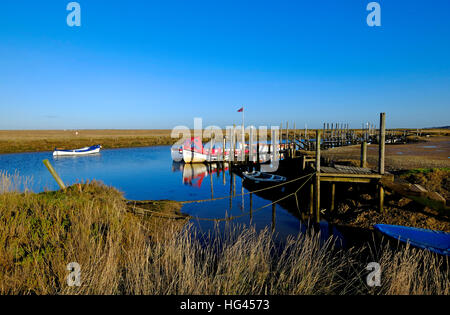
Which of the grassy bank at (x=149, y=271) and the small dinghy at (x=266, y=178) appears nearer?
the grassy bank at (x=149, y=271)

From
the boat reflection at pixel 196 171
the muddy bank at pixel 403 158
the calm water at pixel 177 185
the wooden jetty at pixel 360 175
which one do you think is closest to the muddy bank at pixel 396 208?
the wooden jetty at pixel 360 175

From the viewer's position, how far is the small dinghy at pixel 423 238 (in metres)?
6.11

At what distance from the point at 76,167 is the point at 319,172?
97.3ft

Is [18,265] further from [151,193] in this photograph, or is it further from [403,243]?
[151,193]

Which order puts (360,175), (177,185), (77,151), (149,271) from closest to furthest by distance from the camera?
(149,271), (360,175), (177,185), (77,151)

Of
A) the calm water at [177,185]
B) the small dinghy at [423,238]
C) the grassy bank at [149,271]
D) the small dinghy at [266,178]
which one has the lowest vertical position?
the calm water at [177,185]

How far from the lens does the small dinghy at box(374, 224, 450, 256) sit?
6113 millimetres

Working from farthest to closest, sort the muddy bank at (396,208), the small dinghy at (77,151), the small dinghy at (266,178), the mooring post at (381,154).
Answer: the small dinghy at (77,151)
the small dinghy at (266,178)
the mooring post at (381,154)
the muddy bank at (396,208)

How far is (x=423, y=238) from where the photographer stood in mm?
6641

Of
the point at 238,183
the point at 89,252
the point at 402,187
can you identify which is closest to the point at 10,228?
the point at 89,252

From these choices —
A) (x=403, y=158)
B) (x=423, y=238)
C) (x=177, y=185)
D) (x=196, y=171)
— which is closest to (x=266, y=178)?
(x=177, y=185)

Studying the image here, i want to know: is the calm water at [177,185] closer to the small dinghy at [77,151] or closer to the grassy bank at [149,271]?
the small dinghy at [77,151]

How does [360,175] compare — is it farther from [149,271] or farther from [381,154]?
[149,271]

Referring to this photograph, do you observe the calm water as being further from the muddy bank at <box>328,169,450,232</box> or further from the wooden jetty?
the wooden jetty
